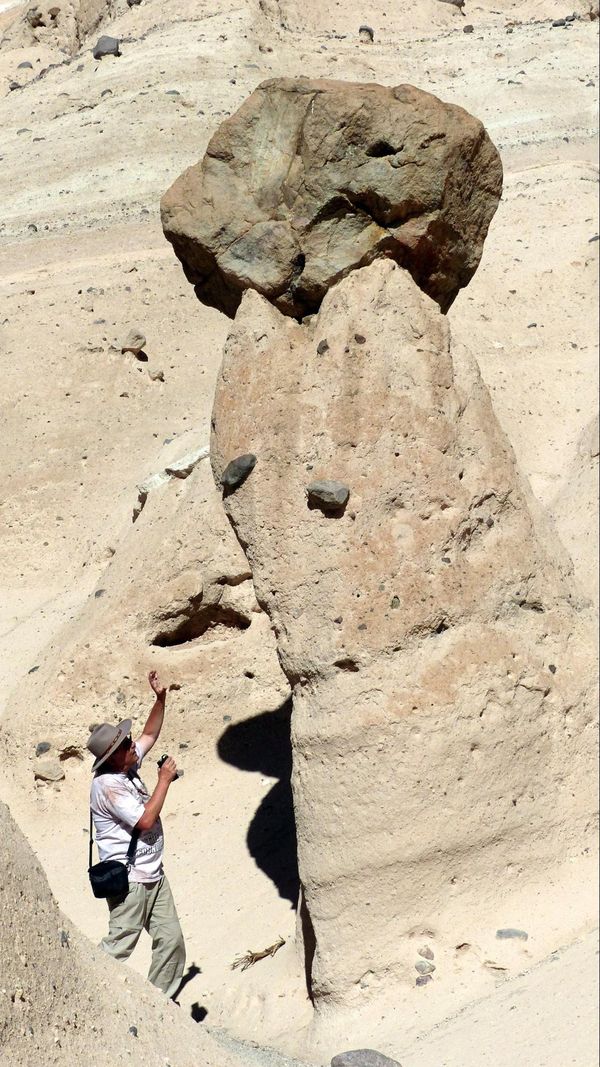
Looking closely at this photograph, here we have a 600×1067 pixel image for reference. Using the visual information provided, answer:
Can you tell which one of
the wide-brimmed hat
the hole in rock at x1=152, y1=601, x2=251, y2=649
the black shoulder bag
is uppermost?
the wide-brimmed hat

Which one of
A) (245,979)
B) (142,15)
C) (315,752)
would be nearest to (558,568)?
(315,752)

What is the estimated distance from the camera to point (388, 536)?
496 cm

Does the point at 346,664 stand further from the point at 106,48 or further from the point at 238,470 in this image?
the point at 106,48

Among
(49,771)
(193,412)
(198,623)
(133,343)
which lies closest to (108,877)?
(49,771)

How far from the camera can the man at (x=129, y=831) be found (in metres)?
4.89

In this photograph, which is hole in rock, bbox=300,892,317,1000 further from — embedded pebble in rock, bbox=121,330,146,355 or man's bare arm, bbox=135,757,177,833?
embedded pebble in rock, bbox=121,330,146,355

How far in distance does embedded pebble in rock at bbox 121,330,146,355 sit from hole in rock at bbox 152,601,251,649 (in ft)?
10.2

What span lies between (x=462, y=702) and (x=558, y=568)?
783mm

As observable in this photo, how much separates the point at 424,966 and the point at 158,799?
1166 millimetres

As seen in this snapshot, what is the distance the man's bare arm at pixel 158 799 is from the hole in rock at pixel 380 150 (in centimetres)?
242

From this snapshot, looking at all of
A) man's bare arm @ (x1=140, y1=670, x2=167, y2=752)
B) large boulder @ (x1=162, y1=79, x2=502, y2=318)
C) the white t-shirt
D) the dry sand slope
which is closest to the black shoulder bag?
the white t-shirt

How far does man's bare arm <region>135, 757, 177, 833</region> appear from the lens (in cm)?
472

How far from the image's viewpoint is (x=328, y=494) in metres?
4.93

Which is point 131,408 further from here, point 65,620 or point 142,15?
point 142,15
